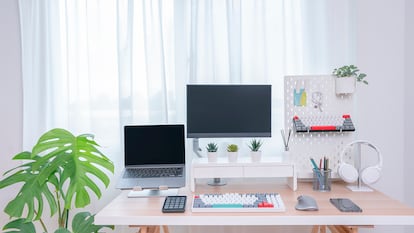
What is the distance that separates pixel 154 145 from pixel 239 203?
65cm

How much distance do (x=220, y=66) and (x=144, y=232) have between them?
3.74 ft

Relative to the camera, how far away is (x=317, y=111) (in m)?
1.93

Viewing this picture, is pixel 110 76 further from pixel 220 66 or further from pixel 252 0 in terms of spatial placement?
pixel 252 0

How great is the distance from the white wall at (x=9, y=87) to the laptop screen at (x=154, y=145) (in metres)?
0.88

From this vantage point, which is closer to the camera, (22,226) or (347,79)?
(22,226)

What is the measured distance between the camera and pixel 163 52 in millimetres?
2068

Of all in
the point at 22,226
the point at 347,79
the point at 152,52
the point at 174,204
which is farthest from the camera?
the point at 152,52

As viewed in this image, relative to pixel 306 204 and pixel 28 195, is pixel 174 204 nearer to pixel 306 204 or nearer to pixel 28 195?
pixel 306 204

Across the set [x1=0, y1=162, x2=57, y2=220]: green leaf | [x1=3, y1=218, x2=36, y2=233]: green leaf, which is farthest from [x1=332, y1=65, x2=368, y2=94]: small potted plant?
[x1=3, y1=218, x2=36, y2=233]: green leaf

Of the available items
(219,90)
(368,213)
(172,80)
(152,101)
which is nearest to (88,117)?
(152,101)

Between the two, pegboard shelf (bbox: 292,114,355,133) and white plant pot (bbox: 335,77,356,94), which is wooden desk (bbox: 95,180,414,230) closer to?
pegboard shelf (bbox: 292,114,355,133)

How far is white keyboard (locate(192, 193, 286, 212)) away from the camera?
4.69ft

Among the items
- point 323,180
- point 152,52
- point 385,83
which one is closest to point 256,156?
point 323,180

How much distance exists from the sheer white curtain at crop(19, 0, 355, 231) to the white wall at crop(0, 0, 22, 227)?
9 centimetres
